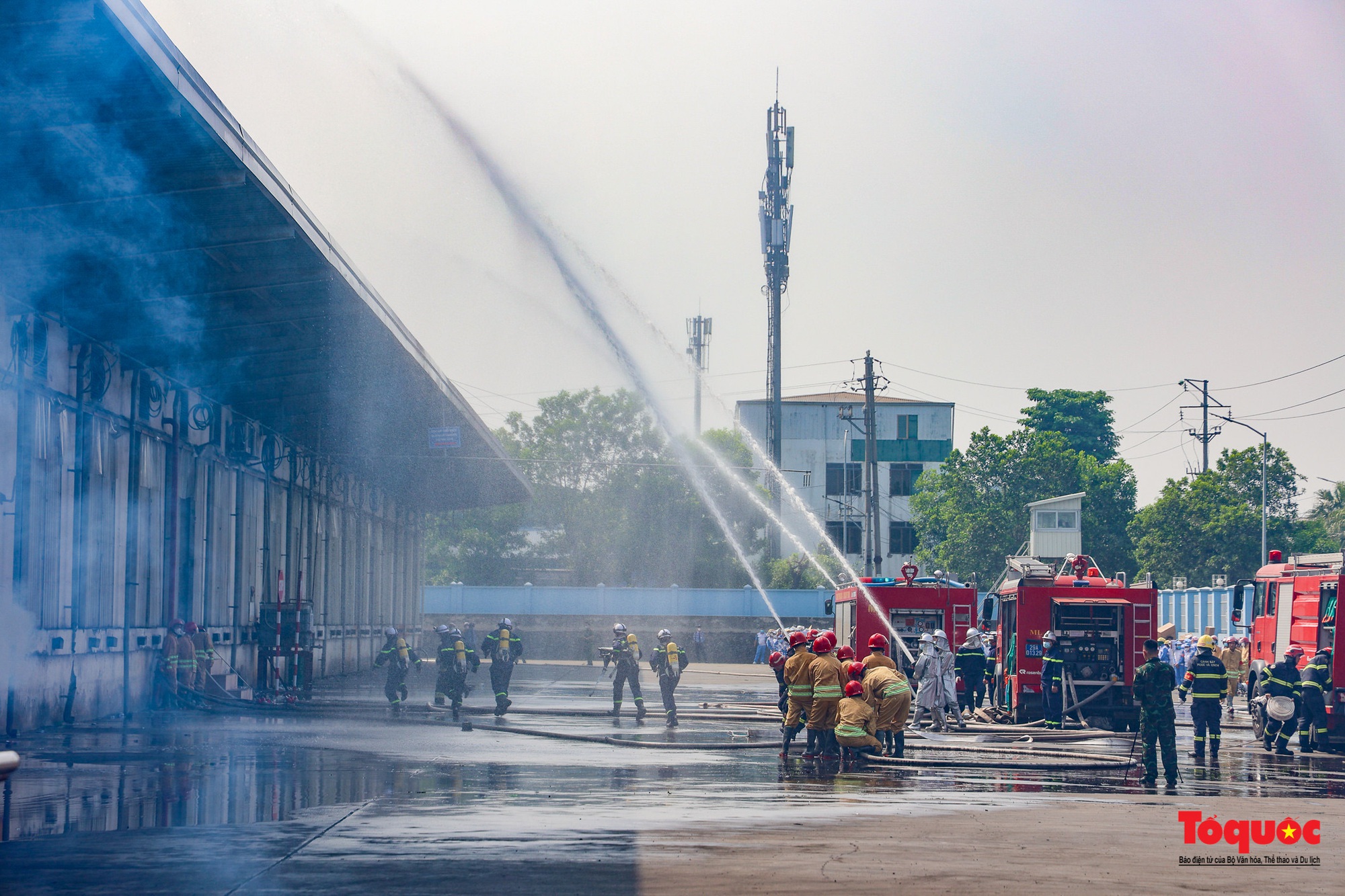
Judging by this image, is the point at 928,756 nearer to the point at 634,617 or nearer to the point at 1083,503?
the point at 634,617

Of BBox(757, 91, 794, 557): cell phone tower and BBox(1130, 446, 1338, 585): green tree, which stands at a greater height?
BBox(757, 91, 794, 557): cell phone tower

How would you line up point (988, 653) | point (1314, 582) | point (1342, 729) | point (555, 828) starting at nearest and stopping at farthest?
point (555, 828) < point (1342, 729) < point (1314, 582) < point (988, 653)

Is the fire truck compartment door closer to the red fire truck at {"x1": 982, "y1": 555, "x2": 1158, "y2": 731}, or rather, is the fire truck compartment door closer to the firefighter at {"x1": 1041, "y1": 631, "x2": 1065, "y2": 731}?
the red fire truck at {"x1": 982, "y1": 555, "x2": 1158, "y2": 731}

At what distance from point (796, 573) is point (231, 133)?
47.0 m

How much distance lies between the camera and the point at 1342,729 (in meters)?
18.4

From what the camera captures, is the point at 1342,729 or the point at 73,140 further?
the point at 1342,729

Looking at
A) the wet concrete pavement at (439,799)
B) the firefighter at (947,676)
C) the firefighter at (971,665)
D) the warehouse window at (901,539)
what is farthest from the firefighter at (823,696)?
the warehouse window at (901,539)

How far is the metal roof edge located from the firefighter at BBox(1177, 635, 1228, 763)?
44.5ft

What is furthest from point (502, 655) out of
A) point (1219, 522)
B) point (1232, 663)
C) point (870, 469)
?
point (1219, 522)

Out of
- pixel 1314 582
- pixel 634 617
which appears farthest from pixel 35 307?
pixel 634 617

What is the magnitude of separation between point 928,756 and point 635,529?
50748mm

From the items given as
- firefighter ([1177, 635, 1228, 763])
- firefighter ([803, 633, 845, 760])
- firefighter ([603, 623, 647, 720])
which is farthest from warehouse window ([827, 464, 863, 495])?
firefighter ([803, 633, 845, 760])
